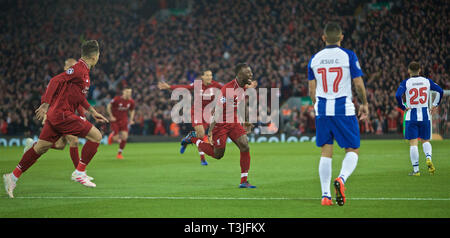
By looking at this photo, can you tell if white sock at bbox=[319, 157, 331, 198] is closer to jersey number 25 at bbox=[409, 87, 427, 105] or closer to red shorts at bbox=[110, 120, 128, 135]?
jersey number 25 at bbox=[409, 87, 427, 105]

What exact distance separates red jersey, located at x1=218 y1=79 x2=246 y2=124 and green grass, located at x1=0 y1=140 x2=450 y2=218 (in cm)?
126

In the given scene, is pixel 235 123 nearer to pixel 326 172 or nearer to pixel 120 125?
pixel 326 172

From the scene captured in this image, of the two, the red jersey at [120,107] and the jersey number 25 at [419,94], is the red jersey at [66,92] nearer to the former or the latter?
the jersey number 25 at [419,94]

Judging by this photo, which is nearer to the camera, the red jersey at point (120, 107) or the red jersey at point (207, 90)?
the red jersey at point (207, 90)

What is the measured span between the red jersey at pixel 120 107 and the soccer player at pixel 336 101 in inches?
484

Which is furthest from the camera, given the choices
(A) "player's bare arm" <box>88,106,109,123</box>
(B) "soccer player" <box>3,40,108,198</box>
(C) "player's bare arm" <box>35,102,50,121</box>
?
(A) "player's bare arm" <box>88,106,109,123</box>

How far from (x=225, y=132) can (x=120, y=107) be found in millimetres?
9533

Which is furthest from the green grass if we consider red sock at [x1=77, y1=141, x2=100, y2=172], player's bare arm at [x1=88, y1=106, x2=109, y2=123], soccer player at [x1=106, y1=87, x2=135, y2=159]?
soccer player at [x1=106, y1=87, x2=135, y2=159]

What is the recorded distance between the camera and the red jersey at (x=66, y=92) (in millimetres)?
8883

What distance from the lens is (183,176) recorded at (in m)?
11.7

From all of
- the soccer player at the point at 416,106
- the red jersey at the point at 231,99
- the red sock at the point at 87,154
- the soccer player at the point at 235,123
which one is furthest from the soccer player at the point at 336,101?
the soccer player at the point at 416,106

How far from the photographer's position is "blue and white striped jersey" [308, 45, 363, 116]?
7000mm

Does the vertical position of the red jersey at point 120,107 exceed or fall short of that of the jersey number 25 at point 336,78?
it exceeds it

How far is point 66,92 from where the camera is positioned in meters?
9.05
